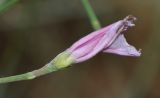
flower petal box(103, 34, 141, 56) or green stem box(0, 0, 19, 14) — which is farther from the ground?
green stem box(0, 0, 19, 14)

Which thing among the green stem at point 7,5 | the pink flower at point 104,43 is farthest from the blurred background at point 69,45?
the pink flower at point 104,43

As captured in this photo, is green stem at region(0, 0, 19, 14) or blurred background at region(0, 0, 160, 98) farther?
blurred background at region(0, 0, 160, 98)

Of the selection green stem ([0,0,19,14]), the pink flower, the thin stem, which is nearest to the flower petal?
the pink flower

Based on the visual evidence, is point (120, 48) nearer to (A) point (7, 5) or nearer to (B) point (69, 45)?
(A) point (7, 5)

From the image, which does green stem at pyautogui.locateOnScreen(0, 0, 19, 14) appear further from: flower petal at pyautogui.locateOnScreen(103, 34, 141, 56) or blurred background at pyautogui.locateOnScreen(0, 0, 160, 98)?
blurred background at pyautogui.locateOnScreen(0, 0, 160, 98)

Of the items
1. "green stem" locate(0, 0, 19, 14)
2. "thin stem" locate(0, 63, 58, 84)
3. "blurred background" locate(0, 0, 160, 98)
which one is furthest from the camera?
"blurred background" locate(0, 0, 160, 98)

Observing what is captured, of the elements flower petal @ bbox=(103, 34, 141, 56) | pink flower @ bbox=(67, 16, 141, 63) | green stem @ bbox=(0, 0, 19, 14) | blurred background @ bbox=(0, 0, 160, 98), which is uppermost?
green stem @ bbox=(0, 0, 19, 14)

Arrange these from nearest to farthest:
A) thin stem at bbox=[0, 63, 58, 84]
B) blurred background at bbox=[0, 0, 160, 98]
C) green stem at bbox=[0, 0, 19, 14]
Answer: thin stem at bbox=[0, 63, 58, 84] → green stem at bbox=[0, 0, 19, 14] → blurred background at bbox=[0, 0, 160, 98]
